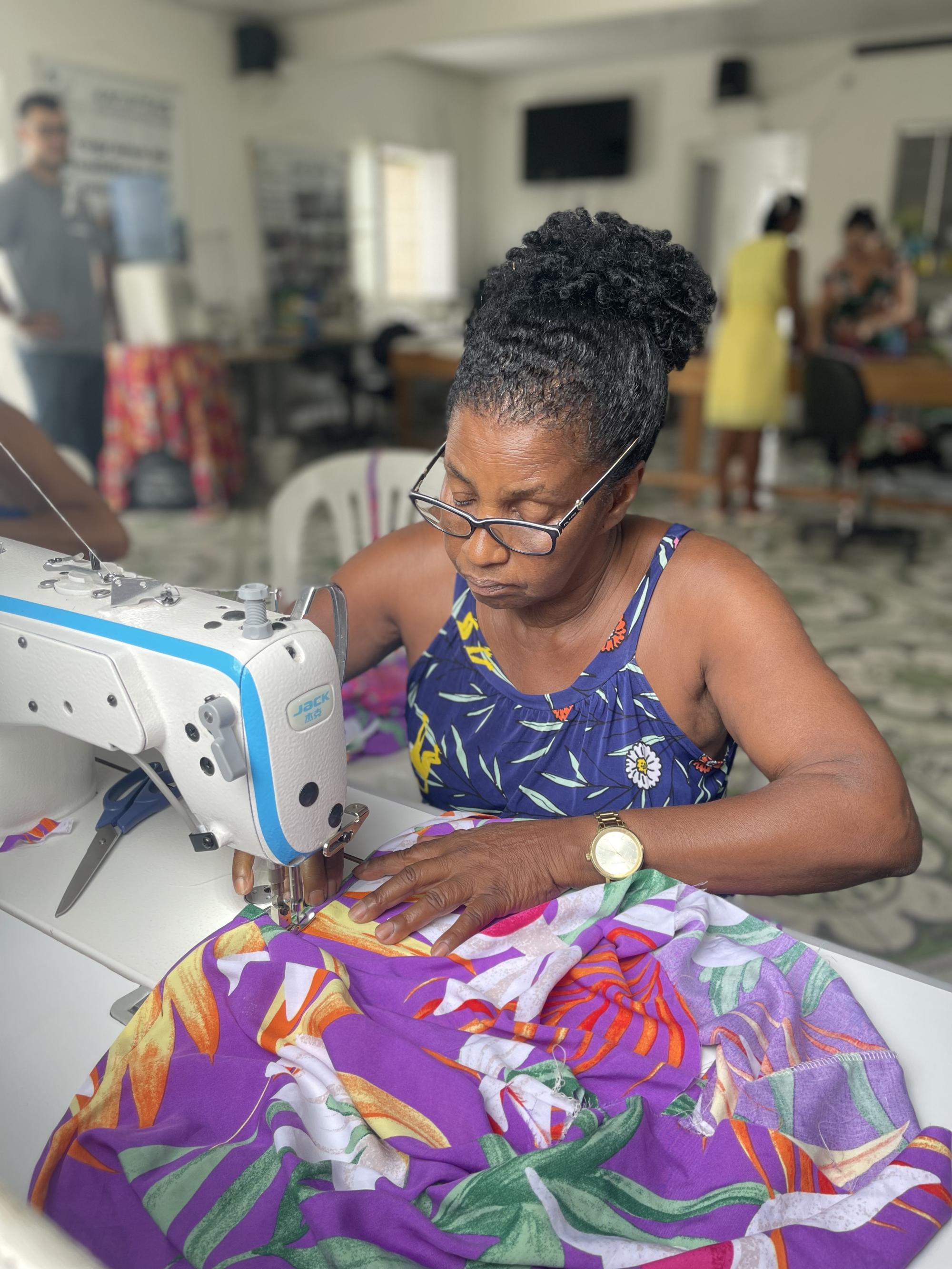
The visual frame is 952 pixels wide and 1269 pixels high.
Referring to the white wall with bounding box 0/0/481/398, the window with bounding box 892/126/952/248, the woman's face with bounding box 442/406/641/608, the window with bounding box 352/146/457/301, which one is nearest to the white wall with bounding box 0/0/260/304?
the white wall with bounding box 0/0/481/398

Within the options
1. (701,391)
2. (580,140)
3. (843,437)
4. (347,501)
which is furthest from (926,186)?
(347,501)

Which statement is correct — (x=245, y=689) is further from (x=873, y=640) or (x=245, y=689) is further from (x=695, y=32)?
(x=695, y=32)

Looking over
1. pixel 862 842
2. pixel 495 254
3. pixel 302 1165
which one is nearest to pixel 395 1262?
pixel 302 1165

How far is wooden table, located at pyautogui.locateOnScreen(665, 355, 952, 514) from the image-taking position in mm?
4848

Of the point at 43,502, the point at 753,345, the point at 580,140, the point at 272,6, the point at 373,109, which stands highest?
the point at 272,6

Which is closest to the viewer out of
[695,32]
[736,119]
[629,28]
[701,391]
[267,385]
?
[701,391]

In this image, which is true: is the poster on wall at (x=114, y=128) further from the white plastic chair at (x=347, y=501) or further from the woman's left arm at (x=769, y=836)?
the woman's left arm at (x=769, y=836)

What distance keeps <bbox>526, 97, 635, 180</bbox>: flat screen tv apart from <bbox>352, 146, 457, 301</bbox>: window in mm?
799

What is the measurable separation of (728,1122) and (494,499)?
0.59 metres

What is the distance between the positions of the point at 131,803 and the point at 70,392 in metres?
4.70

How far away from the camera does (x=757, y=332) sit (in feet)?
16.5

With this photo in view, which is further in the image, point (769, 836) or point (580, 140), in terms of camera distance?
point (580, 140)

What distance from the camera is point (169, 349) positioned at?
5.17 m

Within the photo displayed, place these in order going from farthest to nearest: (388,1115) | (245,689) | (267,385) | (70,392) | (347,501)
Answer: (267,385) → (70,392) → (347,501) → (245,689) → (388,1115)
